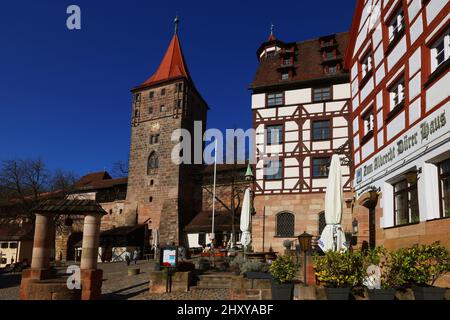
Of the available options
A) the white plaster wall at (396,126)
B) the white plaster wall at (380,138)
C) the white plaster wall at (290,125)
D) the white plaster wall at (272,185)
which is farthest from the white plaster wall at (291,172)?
the white plaster wall at (396,126)

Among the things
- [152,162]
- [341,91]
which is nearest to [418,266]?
[341,91]

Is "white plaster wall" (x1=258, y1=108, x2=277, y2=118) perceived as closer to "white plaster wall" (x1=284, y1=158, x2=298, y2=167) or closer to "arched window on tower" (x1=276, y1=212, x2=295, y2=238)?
"white plaster wall" (x1=284, y1=158, x2=298, y2=167)

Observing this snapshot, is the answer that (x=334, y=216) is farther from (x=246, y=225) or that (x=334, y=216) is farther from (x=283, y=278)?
(x=246, y=225)

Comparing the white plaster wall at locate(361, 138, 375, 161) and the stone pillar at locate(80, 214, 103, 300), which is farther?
the white plaster wall at locate(361, 138, 375, 161)

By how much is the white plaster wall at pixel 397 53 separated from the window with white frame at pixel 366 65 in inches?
90.6

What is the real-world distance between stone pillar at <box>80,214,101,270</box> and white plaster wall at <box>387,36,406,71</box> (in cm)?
1006

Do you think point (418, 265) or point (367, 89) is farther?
point (367, 89)

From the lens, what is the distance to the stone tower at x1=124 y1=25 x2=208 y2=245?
39062mm

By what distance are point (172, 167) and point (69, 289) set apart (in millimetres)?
29956

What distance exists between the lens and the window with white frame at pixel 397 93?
40.7 feet

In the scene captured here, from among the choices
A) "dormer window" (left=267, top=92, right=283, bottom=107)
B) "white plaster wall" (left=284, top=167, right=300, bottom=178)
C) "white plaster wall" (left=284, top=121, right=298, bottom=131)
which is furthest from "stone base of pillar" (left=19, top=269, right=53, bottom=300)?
"dormer window" (left=267, top=92, right=283, bottom=107)

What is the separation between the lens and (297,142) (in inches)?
976

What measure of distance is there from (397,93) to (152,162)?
3190 centimetres
